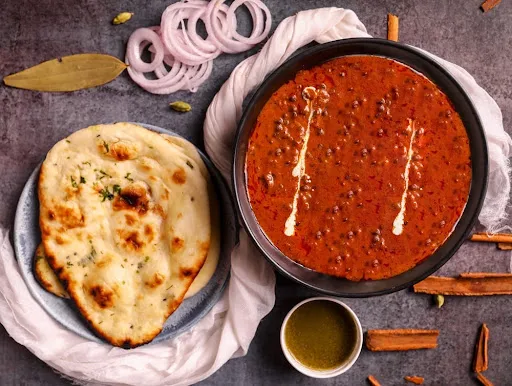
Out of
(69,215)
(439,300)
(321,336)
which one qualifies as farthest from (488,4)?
(69,215)

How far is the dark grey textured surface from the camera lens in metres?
3.22

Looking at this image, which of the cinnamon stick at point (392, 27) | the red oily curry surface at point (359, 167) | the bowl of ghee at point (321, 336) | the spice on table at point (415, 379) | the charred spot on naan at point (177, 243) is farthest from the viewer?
the spice on table at point (415, 379)

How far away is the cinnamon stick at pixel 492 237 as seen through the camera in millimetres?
3340

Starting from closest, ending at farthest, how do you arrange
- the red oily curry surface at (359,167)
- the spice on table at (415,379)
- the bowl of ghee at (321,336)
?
the red oily curry surface at (359,167)
the bowl of ghee at (321,336)
the spice on table at (415,379)

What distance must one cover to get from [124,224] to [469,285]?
183 cm

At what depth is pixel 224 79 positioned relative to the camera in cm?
324

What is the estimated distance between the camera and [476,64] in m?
3.35

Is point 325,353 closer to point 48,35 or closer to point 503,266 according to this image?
point 503,266

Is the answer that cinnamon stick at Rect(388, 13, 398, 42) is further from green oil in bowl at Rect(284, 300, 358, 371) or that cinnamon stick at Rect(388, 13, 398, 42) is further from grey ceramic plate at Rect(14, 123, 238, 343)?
green oil in bowl at Rect(284, 300, 358, 371)

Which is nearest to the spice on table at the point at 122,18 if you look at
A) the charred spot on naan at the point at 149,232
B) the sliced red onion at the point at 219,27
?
the sliced red onion at the point at 219,27

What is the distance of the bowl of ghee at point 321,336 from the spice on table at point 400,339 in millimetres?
222

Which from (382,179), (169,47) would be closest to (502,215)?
(382,179)

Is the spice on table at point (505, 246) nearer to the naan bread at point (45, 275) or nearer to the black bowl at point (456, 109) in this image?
the black bowl at point (456, 109)

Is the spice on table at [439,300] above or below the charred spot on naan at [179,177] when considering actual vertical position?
below
